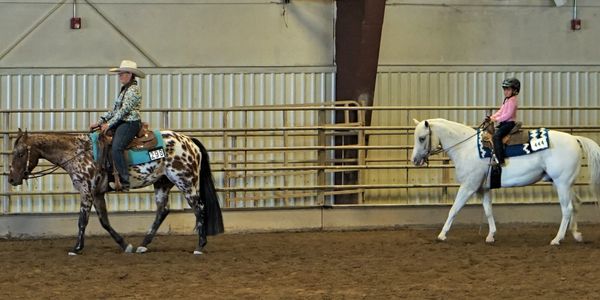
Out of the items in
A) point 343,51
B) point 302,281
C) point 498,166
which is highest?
point 343,51

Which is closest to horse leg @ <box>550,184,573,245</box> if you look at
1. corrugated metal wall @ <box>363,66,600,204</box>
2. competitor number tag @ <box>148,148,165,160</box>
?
corrugated metal wall @ <box>363,66,600,204</box>

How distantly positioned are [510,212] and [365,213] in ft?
6.93

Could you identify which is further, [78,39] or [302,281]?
[78,39]

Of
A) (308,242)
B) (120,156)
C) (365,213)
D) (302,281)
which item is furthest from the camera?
(365,213)

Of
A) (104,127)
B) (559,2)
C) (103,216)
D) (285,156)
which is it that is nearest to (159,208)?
(103,216)

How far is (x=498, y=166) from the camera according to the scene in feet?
31.7

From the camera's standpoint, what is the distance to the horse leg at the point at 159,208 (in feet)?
29.9

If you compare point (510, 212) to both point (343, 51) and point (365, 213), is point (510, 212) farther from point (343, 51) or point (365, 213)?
point (343, 51)

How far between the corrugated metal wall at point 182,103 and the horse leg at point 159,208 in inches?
90.8

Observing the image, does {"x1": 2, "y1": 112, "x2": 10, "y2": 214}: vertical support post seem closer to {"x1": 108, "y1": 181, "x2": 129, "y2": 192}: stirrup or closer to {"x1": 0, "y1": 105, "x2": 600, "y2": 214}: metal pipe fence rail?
{"x1": 0, "y1": 105, "x2": 600, "y2": 214}: metal pipe fence rail

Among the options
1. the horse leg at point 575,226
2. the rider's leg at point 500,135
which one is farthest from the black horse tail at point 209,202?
the horse leg at point 575,226

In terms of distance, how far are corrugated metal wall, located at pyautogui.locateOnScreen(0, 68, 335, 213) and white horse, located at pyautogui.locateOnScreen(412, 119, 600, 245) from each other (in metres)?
2.56

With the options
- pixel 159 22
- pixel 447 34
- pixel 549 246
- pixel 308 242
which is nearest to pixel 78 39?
pixel 159 22

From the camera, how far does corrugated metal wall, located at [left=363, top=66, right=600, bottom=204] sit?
1239cm
